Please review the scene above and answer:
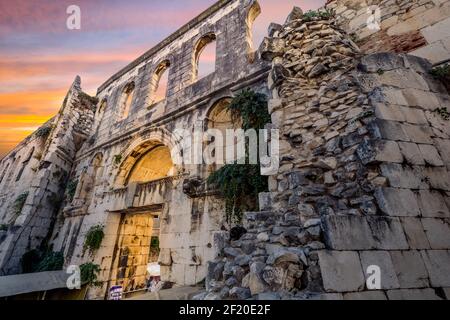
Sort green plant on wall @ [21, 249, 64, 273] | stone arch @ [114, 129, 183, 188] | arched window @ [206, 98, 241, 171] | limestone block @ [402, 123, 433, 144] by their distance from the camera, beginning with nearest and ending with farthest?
limestone block @ [402, 123, 433, 144] → arched window @ [206, 98, 241, 171] → stone arch @ [114, 129, 183, 188] → green plant on wall @ [21, 249, 64, 273]

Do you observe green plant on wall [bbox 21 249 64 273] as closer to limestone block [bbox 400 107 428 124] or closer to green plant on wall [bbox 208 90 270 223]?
green plant on wall [bbox 208 90 270 223]

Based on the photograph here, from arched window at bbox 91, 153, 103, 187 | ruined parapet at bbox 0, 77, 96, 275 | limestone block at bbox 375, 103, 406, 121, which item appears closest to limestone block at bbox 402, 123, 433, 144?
limestone block at bbox 375, 103, 406, 121

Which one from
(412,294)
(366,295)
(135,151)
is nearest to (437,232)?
(412,294)

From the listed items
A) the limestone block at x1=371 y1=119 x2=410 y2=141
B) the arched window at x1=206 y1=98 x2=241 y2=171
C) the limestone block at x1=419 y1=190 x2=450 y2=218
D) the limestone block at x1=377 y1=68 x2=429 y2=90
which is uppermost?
the arched window at x1=206 y1=98 x2=241 y2=171

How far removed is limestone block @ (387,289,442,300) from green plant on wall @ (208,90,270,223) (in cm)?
287

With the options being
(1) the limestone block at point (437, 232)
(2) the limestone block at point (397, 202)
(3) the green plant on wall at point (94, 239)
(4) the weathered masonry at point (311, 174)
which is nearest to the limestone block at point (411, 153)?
(4) the weathered masonry at point (311, 174)

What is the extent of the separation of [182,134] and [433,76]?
618 centimetres

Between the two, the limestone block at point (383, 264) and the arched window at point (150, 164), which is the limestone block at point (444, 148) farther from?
the arched window at point (150, 164)

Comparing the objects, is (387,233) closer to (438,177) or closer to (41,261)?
(438,177)

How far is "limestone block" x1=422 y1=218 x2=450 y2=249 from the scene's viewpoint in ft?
7.07

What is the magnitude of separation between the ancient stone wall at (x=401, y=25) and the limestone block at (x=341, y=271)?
3.88 metres

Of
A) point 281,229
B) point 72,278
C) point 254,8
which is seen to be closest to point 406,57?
point 281,229

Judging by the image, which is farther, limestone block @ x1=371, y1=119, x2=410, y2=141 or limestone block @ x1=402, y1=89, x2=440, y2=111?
limestone block @ x1=402, y1=89, x2=440, y2=111
